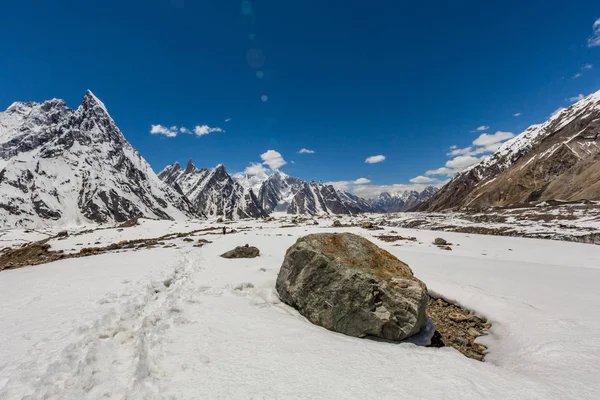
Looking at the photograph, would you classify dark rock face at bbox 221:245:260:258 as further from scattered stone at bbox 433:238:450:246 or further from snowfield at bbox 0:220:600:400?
scattered stone at bbox 433:238:450:246

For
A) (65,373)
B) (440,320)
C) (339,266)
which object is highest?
(339,266)

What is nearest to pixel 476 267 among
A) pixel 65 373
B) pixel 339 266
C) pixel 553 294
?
pixel 553 294

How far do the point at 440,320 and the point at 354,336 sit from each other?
12.8 ft

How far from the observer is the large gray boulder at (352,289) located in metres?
7.52

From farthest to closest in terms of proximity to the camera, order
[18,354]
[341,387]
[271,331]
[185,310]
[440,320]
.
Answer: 1. [440,320]
2. [185,310]
3. [271,331]
4. [18,354]
5. [341,387]

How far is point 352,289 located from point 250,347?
139 inches

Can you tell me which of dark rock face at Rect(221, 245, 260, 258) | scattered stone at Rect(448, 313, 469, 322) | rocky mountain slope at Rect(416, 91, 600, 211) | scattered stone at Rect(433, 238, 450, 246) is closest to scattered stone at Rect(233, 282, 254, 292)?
dark rock face at Rect(221, 245, 260, 258)

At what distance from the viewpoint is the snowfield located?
4.74 meters

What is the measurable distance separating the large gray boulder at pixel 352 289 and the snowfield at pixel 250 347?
1.90 feet

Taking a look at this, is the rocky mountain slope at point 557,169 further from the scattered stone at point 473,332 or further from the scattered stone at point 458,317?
the scattered stone at point 473,332

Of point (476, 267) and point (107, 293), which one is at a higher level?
point (107, 293)

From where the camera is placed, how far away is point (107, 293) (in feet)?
32.7

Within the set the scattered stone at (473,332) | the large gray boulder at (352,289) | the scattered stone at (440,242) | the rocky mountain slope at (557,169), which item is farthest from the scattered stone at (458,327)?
the rocky mountain slope at (557,169)

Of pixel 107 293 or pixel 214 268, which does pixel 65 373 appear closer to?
pixel 107 293
